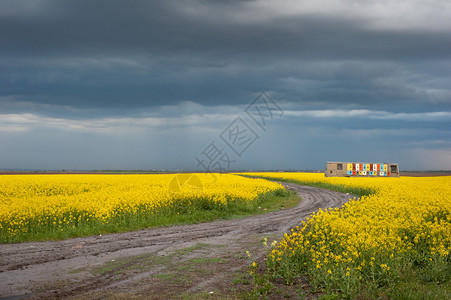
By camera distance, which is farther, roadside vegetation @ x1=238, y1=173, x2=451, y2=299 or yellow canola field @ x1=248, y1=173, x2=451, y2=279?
yellow canola field @ x1=248, y1=173, x2=451, y2=279

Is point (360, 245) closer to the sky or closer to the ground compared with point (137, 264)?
closer to the sky

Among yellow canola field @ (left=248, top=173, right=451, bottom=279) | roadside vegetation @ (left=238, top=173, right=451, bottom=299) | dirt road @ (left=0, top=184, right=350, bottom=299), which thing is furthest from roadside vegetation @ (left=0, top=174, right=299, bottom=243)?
roadside vegetation @ (left=238, top=173, right=451, bottom=299)

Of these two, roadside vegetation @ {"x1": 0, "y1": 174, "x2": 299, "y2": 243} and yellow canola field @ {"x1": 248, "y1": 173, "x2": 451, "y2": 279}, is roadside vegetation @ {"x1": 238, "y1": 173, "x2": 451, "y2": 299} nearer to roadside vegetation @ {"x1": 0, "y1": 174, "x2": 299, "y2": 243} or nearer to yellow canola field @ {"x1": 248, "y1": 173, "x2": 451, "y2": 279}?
yellow canola field @ {"x1": 248, "y1": 173, "x2": 451, "y2": 279}

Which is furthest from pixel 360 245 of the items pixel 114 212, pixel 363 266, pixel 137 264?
pixel 114 212

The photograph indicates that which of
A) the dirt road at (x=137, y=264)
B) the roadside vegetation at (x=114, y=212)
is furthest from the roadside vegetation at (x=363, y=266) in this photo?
the roadside vegetation at (x=114, y=212)

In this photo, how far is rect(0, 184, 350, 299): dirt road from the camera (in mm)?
8250

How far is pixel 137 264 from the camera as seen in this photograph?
34.2 ft

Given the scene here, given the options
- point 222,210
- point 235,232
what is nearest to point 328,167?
point 222,210

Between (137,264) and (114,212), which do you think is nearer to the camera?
(137,264)

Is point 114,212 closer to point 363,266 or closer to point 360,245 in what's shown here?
point 360,245

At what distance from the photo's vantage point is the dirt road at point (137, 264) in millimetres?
8250

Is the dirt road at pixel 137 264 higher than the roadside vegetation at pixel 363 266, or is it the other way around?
the roadside vegetation at pixel 363 266

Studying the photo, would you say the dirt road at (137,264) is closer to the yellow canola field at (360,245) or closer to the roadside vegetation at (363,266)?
the roadside vegetation at (363,266)

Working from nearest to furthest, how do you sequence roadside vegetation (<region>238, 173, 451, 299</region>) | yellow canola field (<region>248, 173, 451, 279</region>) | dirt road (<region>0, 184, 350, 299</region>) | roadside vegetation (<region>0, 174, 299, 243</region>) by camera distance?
roadside vegetation (<region>238, 173, 451, 299</region>) → dirt road (<region>0, 184, 350, 299</region>) → yellow canola field (<region>248, 173, 451, 279</region>) → roadside vegetation (<region>0, 174, 299, 243</region>)
